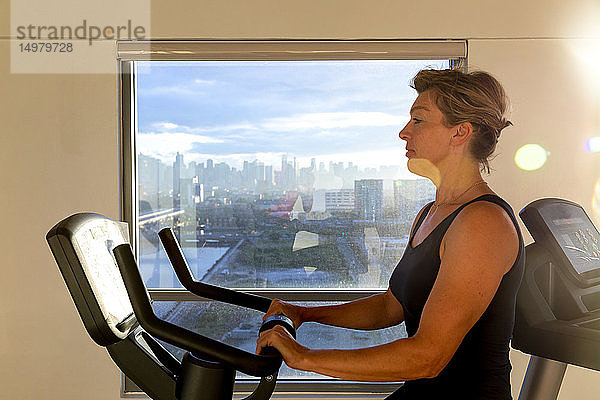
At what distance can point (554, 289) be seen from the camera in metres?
1.60

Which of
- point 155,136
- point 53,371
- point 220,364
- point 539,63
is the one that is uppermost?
point 539,63

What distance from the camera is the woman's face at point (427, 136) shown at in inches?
56.8

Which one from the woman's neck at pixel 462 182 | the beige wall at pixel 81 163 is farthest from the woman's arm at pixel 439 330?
the beige wall at pixel 81 163

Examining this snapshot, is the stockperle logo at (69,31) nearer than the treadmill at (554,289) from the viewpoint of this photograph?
No

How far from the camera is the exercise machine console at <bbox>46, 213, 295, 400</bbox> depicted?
107cm

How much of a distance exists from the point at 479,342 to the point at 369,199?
1503 millimetres

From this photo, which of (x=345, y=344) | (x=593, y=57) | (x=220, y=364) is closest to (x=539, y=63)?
(x=593, y=57)

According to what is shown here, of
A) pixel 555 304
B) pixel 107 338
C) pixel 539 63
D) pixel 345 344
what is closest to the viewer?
pixel 107 338

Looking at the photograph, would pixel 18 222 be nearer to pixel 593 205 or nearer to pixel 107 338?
pixel 107 338

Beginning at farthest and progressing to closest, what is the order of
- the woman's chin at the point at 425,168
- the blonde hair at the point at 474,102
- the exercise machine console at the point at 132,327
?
the woman's chin at the point at 425,168 → the blonde hair at the point at 474,102 → the exercise machine console at the point at 132,327

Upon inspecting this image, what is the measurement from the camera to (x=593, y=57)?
2.66 meters

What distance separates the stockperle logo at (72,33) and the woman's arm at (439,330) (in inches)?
74.0

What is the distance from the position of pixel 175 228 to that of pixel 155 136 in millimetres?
448

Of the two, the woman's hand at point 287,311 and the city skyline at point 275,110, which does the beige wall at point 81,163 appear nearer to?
the city skyline at point 275,110
